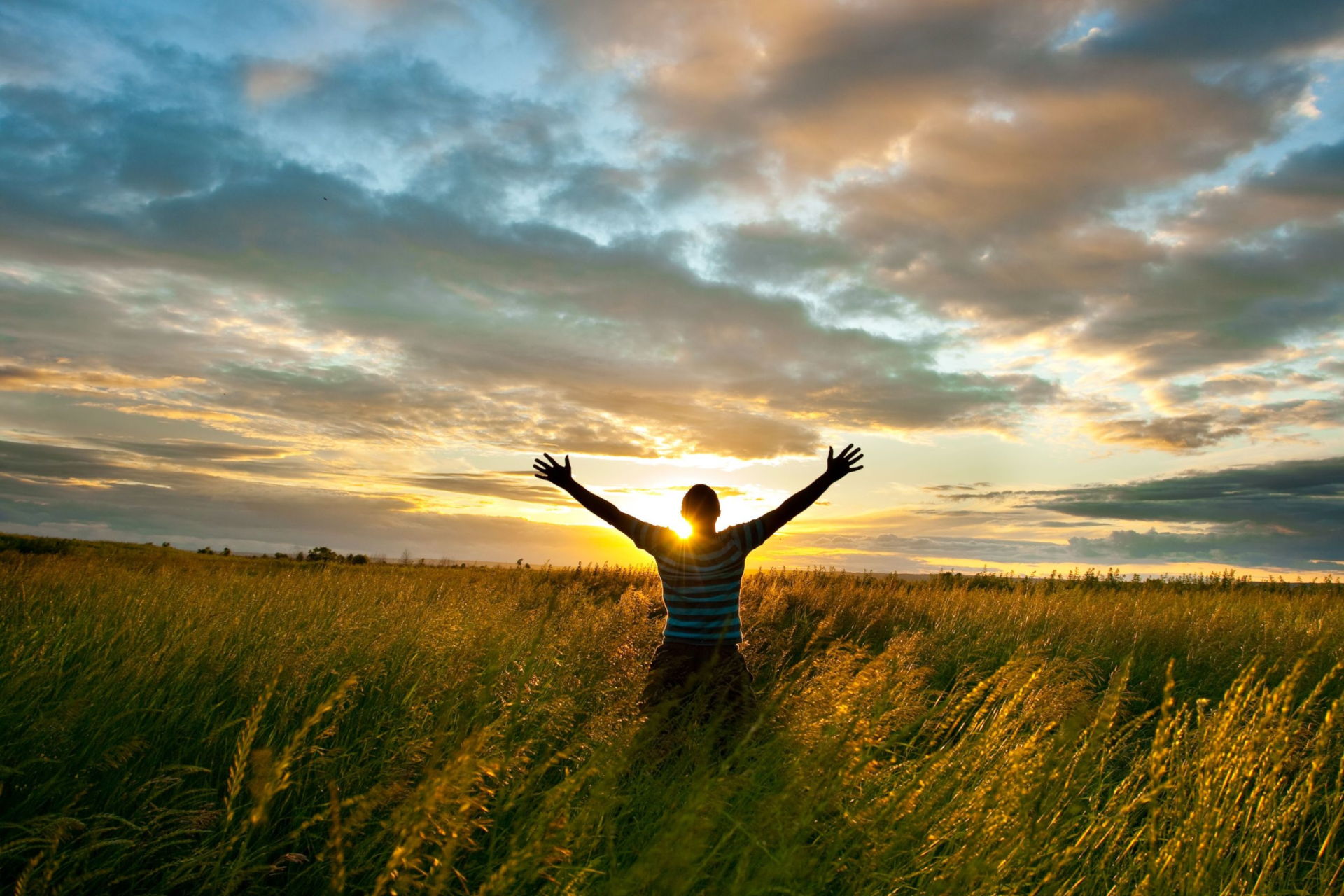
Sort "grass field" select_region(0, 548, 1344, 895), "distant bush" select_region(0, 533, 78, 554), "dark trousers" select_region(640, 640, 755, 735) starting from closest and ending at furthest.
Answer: "grass field" select_region(0, 548, 1344, 895)
"dark trousers" select_region(640, 640, 755, 735)
"distant bush" select_region(0, 533, 78, 554)

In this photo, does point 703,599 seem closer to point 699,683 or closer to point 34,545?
point 699,683

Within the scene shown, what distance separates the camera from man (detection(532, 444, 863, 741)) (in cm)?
506

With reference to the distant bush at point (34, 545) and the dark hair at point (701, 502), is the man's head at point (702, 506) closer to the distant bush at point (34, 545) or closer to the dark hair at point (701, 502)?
the dark hair at point (701, 502)

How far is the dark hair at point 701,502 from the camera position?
5223 millimetres

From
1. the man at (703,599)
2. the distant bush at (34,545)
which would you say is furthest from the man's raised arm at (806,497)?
the distant bush at (34,545)

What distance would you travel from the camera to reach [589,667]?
23.1 ft

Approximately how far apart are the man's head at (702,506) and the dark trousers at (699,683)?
0.85 metres

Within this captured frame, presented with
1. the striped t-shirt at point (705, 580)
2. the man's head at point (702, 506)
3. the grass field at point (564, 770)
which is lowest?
the grass field at point (564, 770)

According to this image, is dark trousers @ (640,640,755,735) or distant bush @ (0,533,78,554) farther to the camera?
distant bush @ (0,533,78,554)

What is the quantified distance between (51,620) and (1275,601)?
64.0 ft

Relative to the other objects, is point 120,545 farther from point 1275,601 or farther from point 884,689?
point 1275,601

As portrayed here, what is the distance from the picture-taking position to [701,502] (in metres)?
5.22

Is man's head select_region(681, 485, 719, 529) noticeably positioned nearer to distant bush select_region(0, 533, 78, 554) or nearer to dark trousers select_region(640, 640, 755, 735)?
dark trousers select_region(640, 640, 755, 735)

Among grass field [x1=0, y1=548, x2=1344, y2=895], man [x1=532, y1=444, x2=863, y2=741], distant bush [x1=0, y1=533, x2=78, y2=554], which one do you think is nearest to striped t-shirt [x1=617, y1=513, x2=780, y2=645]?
man [x1=532, y1=444, x2=863, y2=741]
